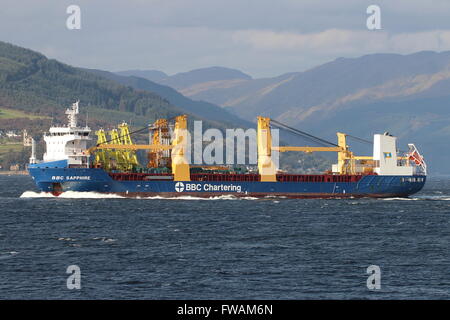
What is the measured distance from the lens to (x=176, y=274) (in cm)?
Result: 4591

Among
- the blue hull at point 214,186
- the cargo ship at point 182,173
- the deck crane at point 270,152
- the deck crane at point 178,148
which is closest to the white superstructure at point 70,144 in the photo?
the cargo ship at point 182,173

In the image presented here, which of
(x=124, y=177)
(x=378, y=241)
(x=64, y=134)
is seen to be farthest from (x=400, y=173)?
(x=378, y=241)

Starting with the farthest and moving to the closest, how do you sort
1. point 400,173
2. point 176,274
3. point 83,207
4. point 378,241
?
point 400,173 < point 83,207 < point 378,241 < point 176,274

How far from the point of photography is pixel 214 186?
10656 centimetres

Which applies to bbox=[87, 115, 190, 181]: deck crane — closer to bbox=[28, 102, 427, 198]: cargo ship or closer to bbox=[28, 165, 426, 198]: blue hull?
bbox=[28, 102, 427, 198]: cargo ship

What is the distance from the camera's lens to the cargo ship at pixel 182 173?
102 metres

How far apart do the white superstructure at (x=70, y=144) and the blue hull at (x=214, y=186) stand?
2761mm

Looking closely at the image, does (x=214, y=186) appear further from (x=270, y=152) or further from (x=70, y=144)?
(x=70, y=144)

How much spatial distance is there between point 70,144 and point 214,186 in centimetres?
1861

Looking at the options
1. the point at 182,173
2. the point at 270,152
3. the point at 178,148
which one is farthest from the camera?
the point at 270,152

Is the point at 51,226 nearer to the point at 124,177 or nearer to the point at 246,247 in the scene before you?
the point at 246,247

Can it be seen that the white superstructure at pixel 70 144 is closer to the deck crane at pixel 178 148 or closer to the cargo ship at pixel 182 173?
the cargo ship at pixel 182 173

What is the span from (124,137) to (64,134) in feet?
59.3

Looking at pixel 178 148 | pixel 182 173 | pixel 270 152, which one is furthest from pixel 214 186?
pixel 270 152
